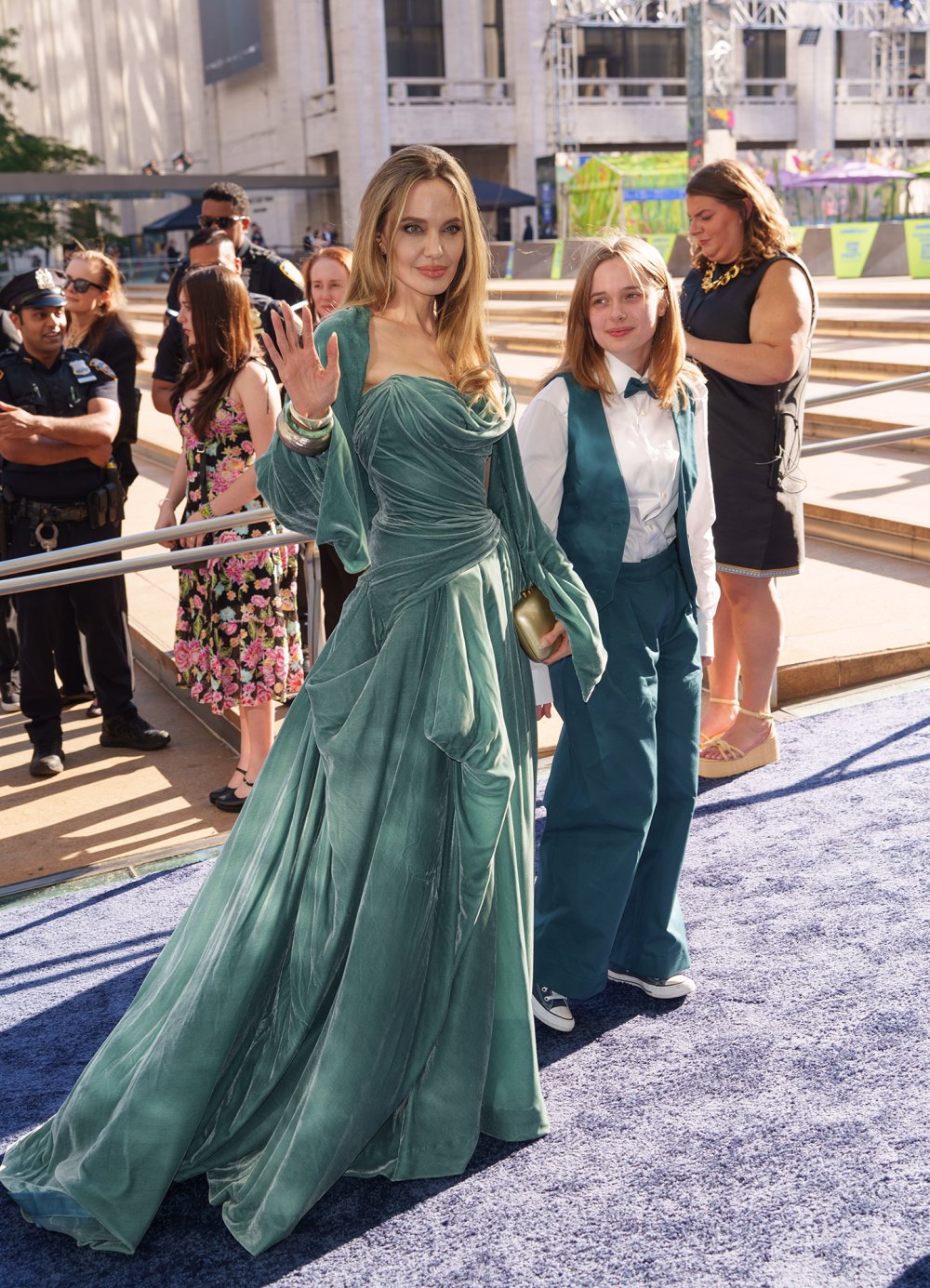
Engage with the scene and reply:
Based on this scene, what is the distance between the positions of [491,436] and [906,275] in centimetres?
2124

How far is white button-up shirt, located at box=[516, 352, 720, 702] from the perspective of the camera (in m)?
3.29

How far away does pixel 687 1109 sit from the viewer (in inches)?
120

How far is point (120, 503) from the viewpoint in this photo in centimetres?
572

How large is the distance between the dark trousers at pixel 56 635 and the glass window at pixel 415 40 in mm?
45260

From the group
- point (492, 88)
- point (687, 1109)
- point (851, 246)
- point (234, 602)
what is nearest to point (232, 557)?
point (234, 602)

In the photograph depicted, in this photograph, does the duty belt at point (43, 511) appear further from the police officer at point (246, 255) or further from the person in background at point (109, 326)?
the police officer at point (246, 255)

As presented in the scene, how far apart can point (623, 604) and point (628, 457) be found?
1.15 feet

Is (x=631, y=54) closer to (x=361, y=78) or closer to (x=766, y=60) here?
(x=766, y=60)

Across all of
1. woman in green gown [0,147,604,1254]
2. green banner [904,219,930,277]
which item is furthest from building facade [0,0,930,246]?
woman in green gown [0,147,604,1254]

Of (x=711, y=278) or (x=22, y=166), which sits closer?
(x=711, y=278)

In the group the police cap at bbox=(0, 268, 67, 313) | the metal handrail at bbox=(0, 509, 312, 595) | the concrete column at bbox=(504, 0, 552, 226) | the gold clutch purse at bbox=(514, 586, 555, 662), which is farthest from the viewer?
the concrete column at bbox=(504, 0, 552, 226)

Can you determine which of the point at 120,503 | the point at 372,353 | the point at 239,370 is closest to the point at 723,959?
the point at 372,353

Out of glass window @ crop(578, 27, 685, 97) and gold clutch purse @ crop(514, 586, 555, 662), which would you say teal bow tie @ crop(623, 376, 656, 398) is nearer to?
gold clutch purse @ crop(514, 586, 555, 662)

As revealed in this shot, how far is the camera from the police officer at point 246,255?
6688 mm
